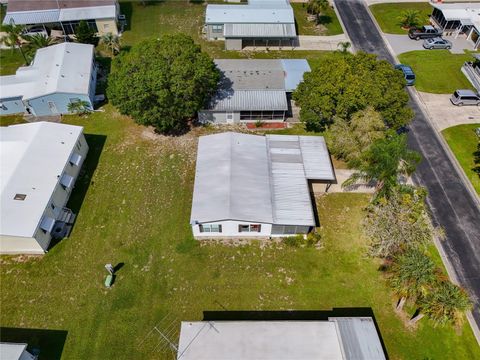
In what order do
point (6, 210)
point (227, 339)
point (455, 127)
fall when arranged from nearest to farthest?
point (227, 339), point (6, 210), point (455, 127)

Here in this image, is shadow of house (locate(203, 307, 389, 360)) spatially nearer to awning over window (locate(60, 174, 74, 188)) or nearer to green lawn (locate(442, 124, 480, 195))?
awning over window (locate(60, 174, 74, 188))

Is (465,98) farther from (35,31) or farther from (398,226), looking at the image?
(35,31)

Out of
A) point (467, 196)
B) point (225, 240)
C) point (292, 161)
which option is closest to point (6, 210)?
point (225, 240)

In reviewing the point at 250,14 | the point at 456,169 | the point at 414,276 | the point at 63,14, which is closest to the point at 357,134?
the point at 456,169

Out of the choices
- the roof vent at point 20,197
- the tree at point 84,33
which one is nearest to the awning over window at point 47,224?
the roof vent at point 20,197

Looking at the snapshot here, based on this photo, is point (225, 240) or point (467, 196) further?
point (467, 196)

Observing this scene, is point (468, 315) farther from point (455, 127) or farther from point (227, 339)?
point (455, 127)
